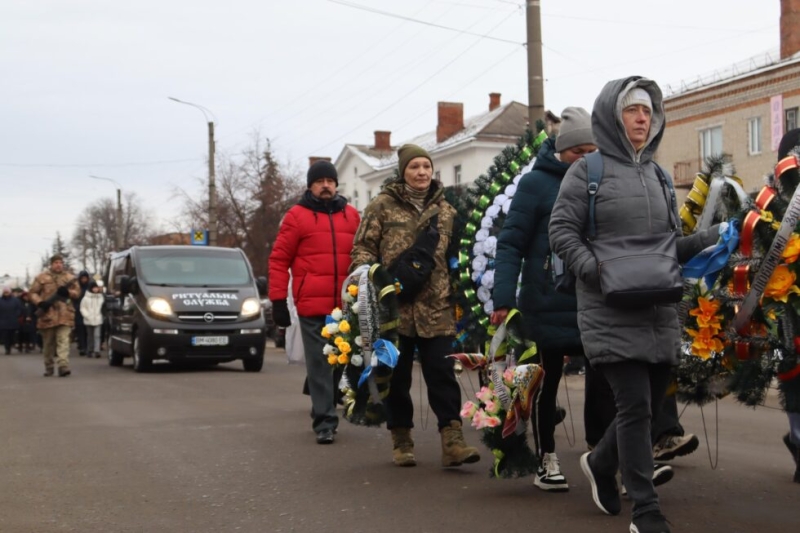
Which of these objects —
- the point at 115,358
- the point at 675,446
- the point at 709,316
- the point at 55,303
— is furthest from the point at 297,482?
the point at 115,358

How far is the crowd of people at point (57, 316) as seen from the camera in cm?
1761

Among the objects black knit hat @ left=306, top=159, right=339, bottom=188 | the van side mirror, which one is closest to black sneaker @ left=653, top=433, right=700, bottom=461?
black knit hat @ left=306, top=159, right=339, bottom=188

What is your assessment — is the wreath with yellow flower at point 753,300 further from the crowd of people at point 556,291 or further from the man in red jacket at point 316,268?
the man in red jacket at point 316,268

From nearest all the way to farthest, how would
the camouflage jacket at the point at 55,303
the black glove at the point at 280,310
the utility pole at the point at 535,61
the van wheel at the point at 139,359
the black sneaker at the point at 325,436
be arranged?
the black glove at the point at 280,310 → the black sneaker at the point at 325,436 → the utility pole at the point at 535,61 → the camouflage jacket at the point at 55,303 → the van wheel at the point at 139,359

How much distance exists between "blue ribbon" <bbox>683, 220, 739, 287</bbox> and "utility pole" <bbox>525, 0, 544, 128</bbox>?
379 inches

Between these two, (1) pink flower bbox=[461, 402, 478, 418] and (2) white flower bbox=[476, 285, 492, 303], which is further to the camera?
(2) white flower bbox=[476, 285, 492, 303]

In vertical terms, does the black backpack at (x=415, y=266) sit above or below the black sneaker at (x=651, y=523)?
above

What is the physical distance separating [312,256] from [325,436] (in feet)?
4.70

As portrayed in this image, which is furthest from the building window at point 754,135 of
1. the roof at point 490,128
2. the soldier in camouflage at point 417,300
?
the soldier in camouflage at point 417,300

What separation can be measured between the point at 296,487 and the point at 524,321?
5.94ft

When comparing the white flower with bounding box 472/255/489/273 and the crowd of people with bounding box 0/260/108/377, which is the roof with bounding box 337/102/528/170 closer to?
the crowd of people with bounding box 0/260/108/377

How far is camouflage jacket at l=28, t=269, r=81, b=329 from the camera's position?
1753 centimetres

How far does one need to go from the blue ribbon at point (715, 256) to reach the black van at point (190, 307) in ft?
41.9

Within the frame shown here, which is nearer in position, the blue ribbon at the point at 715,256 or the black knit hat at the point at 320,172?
the blue ribbon at the point at 715,256
